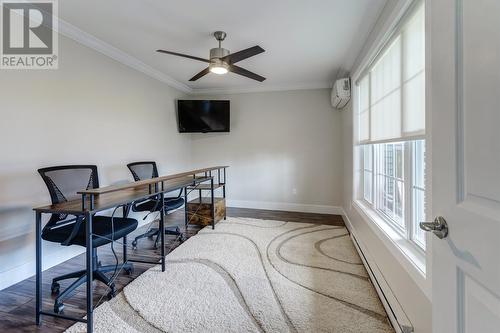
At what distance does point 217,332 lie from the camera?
1.52 m

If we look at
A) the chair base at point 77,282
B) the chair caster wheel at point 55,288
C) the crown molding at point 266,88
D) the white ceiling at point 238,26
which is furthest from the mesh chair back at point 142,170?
the crown molding at point 266,88

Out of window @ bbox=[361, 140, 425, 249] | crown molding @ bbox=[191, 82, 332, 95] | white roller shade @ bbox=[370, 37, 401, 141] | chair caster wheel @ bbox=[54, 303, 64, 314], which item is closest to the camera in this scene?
window @ bbox=[361, 140, 425, 249]

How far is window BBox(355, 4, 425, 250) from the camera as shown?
1.49m

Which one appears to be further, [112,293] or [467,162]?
[112,293]

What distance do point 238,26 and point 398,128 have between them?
1784mm

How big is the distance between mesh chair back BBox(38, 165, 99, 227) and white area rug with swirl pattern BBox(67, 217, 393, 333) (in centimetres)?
91

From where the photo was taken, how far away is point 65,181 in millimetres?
2051

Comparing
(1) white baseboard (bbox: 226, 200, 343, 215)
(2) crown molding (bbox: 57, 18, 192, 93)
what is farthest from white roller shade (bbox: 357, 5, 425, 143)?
(2) crown molding (bbox: 57, 18, 192, 93)

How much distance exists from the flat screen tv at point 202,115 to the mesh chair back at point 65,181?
2.39 m

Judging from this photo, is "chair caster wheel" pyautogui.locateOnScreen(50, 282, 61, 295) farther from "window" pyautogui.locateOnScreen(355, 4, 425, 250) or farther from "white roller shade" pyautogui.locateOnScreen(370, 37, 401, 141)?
"white roller shade" pyautogui.locateOnScreen(370, 37, 401, 141)

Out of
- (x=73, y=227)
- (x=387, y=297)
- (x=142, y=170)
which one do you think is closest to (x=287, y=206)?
(x=142, y=170)

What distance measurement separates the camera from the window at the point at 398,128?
149cm

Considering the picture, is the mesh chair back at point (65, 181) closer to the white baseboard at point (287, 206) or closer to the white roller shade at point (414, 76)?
the white roller shade at point (414, 76)

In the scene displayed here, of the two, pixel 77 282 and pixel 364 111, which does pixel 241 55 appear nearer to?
pixel 364 111
